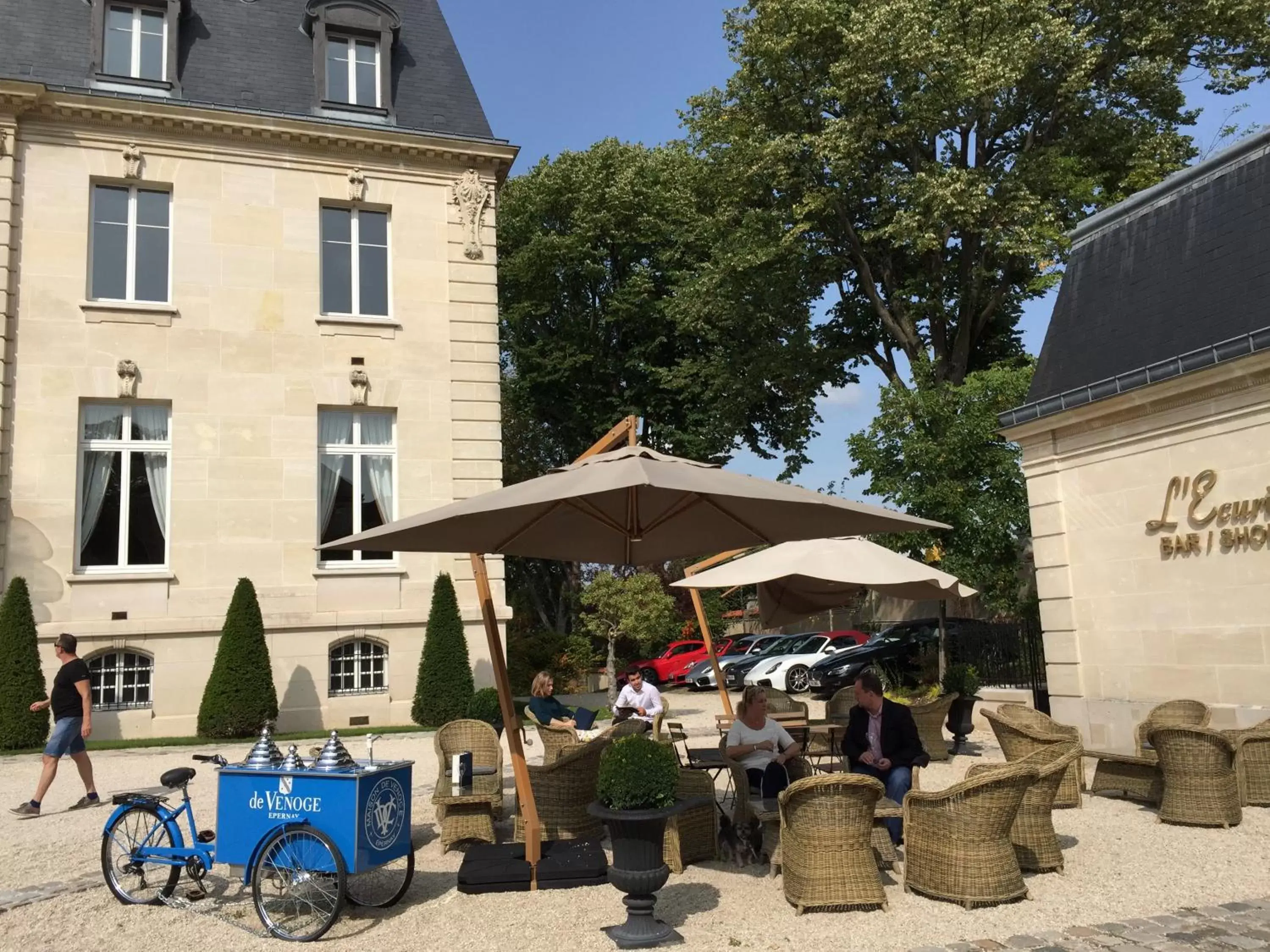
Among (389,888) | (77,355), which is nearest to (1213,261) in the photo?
(389,888)

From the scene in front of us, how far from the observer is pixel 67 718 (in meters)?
9.68

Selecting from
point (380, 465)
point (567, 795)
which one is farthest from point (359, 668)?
point (567, 795)

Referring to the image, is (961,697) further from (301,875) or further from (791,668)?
(791,668)

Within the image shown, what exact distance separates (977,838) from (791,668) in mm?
18256

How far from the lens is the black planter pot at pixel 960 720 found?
12.3 meters

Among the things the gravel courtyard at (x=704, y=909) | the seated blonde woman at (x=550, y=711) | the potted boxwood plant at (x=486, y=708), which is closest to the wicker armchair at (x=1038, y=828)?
the gravel courtyard at (x=704, y=909)

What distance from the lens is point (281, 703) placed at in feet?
54.2

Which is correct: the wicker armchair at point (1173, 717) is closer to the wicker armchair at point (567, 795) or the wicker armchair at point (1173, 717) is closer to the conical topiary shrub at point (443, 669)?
the wicker armchair at point (567, 795)

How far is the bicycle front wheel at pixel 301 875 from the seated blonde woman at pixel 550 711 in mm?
4174

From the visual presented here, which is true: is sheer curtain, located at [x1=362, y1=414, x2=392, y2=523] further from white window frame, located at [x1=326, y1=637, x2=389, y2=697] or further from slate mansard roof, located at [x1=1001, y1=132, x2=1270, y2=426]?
slate mansard roof, located at [x1=1001, y1=132, x2=1270, y2=426]

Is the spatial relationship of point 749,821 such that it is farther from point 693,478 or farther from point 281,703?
point 281,703

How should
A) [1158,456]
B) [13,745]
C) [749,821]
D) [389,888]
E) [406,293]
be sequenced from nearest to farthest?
[389,888], [749,821], [1158,456], [13,745], [406,293]

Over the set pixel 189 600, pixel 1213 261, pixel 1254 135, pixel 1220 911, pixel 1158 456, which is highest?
pixel 1254 135

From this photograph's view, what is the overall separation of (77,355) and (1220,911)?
16655mm
